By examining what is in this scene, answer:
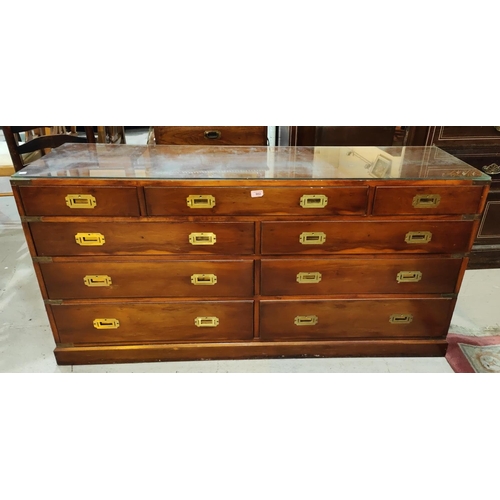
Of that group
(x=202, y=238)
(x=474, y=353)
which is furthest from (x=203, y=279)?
(x=474, y=353)

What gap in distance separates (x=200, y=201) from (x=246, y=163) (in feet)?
1.15

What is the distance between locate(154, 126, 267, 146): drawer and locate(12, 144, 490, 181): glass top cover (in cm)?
34

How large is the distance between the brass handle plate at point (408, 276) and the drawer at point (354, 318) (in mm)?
120

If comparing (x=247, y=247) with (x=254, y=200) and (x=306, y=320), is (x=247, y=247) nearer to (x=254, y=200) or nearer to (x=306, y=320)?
(x=254, y=200)

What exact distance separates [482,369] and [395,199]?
1.07m

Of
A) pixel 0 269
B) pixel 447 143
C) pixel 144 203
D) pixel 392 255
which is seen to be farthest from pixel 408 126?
pixel 0 269

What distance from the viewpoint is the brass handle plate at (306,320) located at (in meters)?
2.09

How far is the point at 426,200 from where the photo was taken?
1827mm

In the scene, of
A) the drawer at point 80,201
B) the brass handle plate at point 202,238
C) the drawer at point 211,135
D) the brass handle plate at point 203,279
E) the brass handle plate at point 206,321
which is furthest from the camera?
the drawer at point 211,135

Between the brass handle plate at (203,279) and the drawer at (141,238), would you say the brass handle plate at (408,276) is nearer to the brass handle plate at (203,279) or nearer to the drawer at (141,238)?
the drawer at (141,238)

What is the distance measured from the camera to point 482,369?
6.80 feet

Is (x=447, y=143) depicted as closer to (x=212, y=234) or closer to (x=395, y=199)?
(x=395, y=199)

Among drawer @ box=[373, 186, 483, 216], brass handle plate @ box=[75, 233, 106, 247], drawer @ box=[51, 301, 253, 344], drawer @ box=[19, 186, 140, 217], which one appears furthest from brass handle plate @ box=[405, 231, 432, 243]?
brass handle plate @ box=[75, 233, 106, 247]

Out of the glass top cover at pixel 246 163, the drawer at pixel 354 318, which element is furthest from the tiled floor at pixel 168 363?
the glass top cover at pixel 246 163
